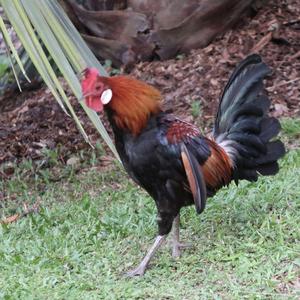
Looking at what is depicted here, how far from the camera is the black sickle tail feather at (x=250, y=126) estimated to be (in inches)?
190

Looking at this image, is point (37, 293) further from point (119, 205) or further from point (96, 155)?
point (96, 155)

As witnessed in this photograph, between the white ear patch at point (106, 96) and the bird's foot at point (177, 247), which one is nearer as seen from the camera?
the white ear patch at point (106, 96)

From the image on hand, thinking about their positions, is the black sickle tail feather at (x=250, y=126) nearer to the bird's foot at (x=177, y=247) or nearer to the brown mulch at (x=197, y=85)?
the bird's foot at (x=177, y=247)

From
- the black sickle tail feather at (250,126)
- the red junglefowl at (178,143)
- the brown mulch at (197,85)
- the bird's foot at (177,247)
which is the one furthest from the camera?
the brown mulch at (197,85)

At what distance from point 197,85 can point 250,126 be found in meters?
3.01

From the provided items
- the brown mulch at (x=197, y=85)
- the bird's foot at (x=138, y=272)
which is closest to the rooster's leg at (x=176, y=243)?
the bird's foot at (x=138, y=272)

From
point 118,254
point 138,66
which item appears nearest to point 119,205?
point 118,254

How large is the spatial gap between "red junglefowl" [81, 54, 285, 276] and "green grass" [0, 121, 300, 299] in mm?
244

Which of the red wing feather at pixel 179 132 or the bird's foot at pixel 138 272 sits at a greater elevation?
the red wing feather at pixel 179 132

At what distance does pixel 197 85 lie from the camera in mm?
7777

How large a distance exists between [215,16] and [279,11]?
1.03m

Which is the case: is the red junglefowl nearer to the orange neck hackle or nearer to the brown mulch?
the orange neck hackle

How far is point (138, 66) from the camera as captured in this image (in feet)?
27.2

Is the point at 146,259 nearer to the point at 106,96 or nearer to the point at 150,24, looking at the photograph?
the point at 106,96
